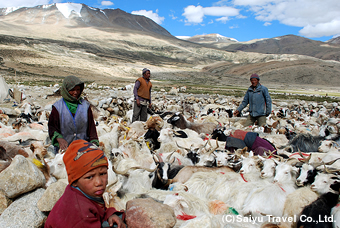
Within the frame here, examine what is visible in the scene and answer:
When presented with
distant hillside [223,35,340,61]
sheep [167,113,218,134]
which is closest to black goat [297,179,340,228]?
sheep [167,113,218,134]

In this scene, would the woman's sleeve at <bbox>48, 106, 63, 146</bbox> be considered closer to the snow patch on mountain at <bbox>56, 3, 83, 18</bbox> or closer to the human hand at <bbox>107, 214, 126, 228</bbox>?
the human hand at <bbox>107, 214, 126, 228</bbox>

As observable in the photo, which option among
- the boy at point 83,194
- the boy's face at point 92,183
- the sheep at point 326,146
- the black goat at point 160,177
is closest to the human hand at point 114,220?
the boy at point 83,194

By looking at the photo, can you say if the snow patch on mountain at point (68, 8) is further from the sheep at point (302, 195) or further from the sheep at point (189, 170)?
the sheep at point (302, 195)

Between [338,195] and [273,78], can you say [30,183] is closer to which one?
[338,195]

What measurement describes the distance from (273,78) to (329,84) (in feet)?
25.4

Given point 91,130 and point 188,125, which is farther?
point 188,125

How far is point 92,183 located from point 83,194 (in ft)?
0.38

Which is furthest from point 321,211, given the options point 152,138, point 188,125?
point 188,125

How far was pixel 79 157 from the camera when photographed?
5.73 feet

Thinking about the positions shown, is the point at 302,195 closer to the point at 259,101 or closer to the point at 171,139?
the point at 171,139

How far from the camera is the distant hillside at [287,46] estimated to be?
4391 inches

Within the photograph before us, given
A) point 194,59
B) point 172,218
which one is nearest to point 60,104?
point 172,218

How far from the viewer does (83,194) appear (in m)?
1.78

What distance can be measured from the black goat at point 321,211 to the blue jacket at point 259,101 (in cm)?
355
